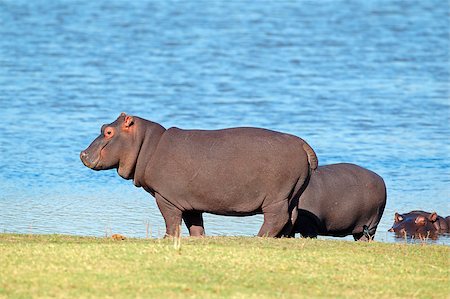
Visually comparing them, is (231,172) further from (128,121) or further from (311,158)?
(128,121)

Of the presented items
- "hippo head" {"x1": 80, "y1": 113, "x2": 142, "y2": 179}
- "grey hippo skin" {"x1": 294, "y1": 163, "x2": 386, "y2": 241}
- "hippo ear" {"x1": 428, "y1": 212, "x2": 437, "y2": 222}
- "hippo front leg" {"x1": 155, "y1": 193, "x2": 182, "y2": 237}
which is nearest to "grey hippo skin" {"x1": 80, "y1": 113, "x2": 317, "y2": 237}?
"hippo front leg" {"x1": 155, "y1": 193, "x2": 182, "y2": 237}

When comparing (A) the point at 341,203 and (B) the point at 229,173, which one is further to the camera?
(A) the point at 341,203

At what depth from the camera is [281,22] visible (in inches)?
1464

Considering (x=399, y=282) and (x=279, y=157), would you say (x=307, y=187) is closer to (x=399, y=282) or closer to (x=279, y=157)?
(x=279, y=157)

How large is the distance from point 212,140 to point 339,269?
271cm

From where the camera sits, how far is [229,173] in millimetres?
10250

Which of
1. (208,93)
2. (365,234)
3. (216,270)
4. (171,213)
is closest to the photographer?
(216,270)

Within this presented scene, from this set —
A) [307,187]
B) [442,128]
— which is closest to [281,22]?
[442,128]

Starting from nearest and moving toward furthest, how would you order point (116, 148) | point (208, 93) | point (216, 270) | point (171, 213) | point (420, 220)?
1. point (216, 270)
2. point (171, 213)
3. point (116, 148)
4. point (420, 220)
5. point (208, 93)

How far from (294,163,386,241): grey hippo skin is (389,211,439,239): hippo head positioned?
0.64 feet

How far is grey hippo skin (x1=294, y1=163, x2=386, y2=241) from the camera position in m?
11.4

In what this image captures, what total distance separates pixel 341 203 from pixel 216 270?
158 inches

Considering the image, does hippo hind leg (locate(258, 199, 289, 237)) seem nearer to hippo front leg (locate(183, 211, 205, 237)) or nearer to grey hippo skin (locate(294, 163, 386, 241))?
hippo front leg (locate(183, 211, 205, 237))

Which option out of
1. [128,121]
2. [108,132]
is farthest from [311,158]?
[108,132]
